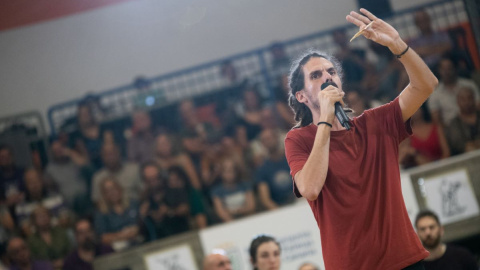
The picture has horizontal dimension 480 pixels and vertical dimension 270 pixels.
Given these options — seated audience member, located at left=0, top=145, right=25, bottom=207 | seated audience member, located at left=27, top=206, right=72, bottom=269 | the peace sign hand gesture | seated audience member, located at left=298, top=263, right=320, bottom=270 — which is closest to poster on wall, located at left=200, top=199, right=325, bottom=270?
seated audience member, located at left=298, top=263, right=320, bottom=270

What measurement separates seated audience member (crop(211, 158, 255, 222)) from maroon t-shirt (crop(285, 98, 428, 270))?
356 centimetres

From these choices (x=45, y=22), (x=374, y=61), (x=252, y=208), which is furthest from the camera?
(x=45, y=22)

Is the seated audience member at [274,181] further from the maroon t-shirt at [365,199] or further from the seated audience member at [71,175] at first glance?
the maroon t-shirt at [365,199]

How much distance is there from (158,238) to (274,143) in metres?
1.35

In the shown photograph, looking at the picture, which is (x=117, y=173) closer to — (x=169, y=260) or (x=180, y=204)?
(x=180, y=204)

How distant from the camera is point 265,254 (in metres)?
4.42

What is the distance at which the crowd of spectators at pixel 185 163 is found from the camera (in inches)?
236

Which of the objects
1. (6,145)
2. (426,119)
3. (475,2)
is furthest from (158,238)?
(475,2)

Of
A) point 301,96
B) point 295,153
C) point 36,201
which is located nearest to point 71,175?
point 36,201

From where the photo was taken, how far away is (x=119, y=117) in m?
7.02

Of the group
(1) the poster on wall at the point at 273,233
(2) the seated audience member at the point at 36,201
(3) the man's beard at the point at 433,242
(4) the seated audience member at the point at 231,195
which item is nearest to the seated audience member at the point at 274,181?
(4) the seated audience member at the point at 231,195

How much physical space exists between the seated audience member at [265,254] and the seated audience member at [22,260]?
2237 millimetres

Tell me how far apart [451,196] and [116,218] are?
115 inches

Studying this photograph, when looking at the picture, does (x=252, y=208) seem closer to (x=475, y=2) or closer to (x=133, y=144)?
(x=133, y=144)
